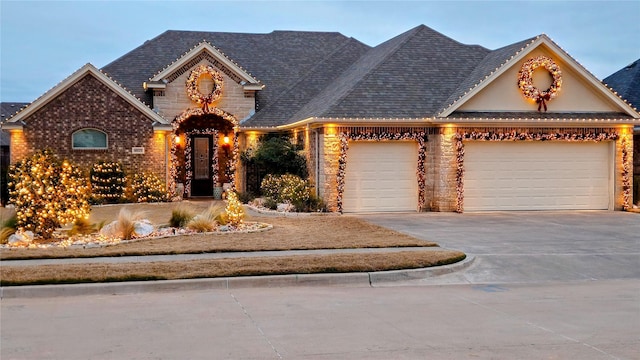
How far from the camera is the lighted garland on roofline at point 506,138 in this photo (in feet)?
72.7

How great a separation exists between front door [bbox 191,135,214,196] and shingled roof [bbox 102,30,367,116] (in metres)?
2.55

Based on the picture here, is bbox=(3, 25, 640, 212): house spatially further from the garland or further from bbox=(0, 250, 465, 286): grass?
bbox=(0, 250, 465, 286): grass

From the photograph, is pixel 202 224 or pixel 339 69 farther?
pixel 339 69

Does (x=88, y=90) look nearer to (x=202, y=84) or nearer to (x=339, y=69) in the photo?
(x=202, y=84)

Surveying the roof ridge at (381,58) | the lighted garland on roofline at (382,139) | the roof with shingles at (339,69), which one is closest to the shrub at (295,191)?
the lighted garland on roofline at (382,139)

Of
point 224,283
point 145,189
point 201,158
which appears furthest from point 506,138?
point 224,283

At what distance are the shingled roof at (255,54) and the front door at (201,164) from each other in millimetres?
2553

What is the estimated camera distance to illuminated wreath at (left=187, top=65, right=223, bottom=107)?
27.0m

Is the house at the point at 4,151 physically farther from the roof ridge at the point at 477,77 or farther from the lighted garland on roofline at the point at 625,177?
the lighted garland on roofline at the point at 625,177

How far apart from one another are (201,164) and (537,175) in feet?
43.7

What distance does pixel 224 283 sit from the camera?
10656 mm

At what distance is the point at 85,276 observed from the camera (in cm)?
1057

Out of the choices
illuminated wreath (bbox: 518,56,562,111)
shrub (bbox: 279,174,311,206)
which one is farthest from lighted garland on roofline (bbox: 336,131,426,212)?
illuminated wreath (bbox: 518,56,562,111)

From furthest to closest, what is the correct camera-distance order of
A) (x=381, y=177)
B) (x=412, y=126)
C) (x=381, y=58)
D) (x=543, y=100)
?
1. (x=381, y=58)
2. (x=543, y=100)
3. (x=381, y=177)
4. (x=412, y=126)
